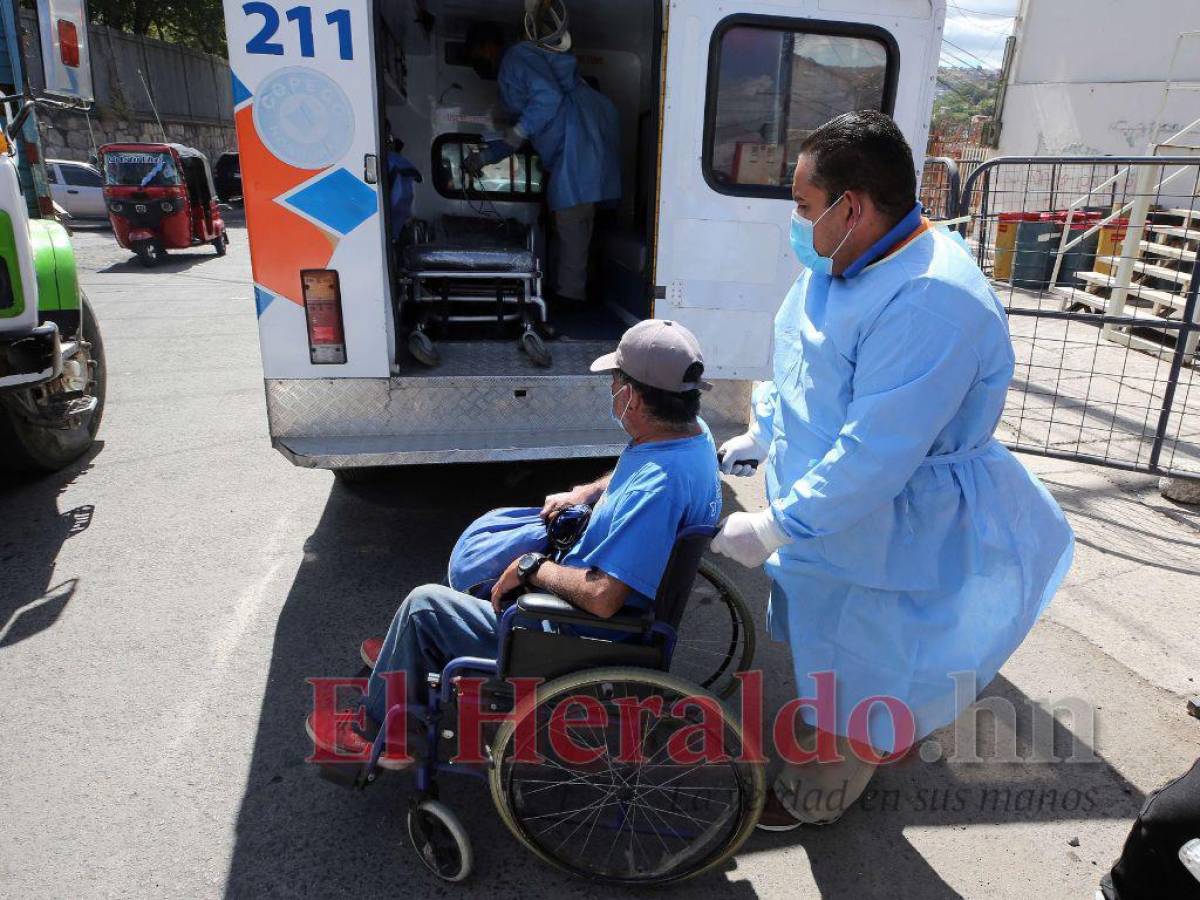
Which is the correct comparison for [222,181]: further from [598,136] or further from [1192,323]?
[1192,323]

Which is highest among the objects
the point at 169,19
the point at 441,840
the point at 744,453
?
the point at 169,19

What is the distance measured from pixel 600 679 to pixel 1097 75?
53.3 feet

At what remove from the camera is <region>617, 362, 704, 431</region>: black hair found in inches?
88.7

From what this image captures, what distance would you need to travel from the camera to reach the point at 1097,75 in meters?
14.4

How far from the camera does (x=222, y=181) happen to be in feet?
68.7

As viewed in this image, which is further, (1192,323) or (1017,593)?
(1192,323)

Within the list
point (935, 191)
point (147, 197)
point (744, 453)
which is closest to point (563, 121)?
point (744, 453)

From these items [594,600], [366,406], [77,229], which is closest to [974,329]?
[594,600]

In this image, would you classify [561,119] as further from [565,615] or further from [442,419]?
[565,615]

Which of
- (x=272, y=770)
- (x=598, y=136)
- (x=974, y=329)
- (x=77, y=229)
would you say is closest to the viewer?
(x=974, y=329)

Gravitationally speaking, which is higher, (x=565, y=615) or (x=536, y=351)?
(x=536, y=351)

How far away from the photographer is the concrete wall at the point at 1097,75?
13.3 m

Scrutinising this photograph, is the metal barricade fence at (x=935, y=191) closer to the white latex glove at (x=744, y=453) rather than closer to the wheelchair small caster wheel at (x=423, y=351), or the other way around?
the wheelchair small caster wheel at (x=423, y=351)

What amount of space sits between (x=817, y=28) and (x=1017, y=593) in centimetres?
260
